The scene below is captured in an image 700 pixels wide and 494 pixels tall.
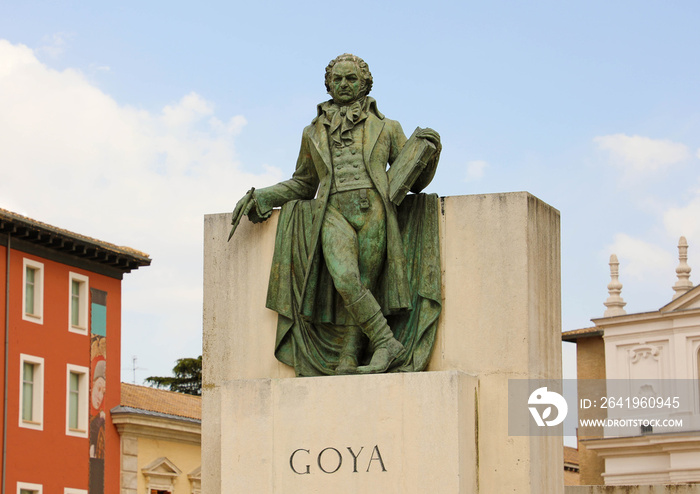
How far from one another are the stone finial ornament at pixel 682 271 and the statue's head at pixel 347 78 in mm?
44156

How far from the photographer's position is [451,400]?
9.46m

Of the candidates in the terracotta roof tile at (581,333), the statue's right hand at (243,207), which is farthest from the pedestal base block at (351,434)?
the terracotta roof tile at (581,333)

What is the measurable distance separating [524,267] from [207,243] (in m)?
2.62

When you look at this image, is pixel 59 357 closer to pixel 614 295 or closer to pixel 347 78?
pixel 614 295

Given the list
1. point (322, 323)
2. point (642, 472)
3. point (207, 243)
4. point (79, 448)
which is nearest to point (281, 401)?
point (322, 323)

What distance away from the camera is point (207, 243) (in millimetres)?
11102

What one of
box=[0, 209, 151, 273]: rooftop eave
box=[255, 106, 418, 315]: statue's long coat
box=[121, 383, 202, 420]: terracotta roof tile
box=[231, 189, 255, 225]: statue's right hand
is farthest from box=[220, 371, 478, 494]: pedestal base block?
box=[121, 383, 202, 420]: terracotta roof tile

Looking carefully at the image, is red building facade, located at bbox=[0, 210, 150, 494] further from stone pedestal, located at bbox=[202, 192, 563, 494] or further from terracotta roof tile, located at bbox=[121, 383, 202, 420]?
stone pedestal, located at bbox=[202, 192, 563, 494]

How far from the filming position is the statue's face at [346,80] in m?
10.4

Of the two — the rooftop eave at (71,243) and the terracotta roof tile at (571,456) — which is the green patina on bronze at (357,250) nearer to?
the rooftop eave at (71,243)

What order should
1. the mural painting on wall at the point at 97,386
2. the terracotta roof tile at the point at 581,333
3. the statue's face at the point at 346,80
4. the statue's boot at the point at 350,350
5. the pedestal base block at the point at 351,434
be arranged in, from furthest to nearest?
the terracotta roof tile at the point at 581,333
the mural painting on wall at the point at 97,386
the statue's face at the point at 346,80
the statue's boot at the point at 350,350
the pedestal base block at the point at 351,434

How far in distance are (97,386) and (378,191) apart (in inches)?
1282

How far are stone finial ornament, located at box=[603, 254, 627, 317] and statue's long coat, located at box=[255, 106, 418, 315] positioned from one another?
45.9m

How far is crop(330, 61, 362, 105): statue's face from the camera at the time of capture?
10.4 metres
